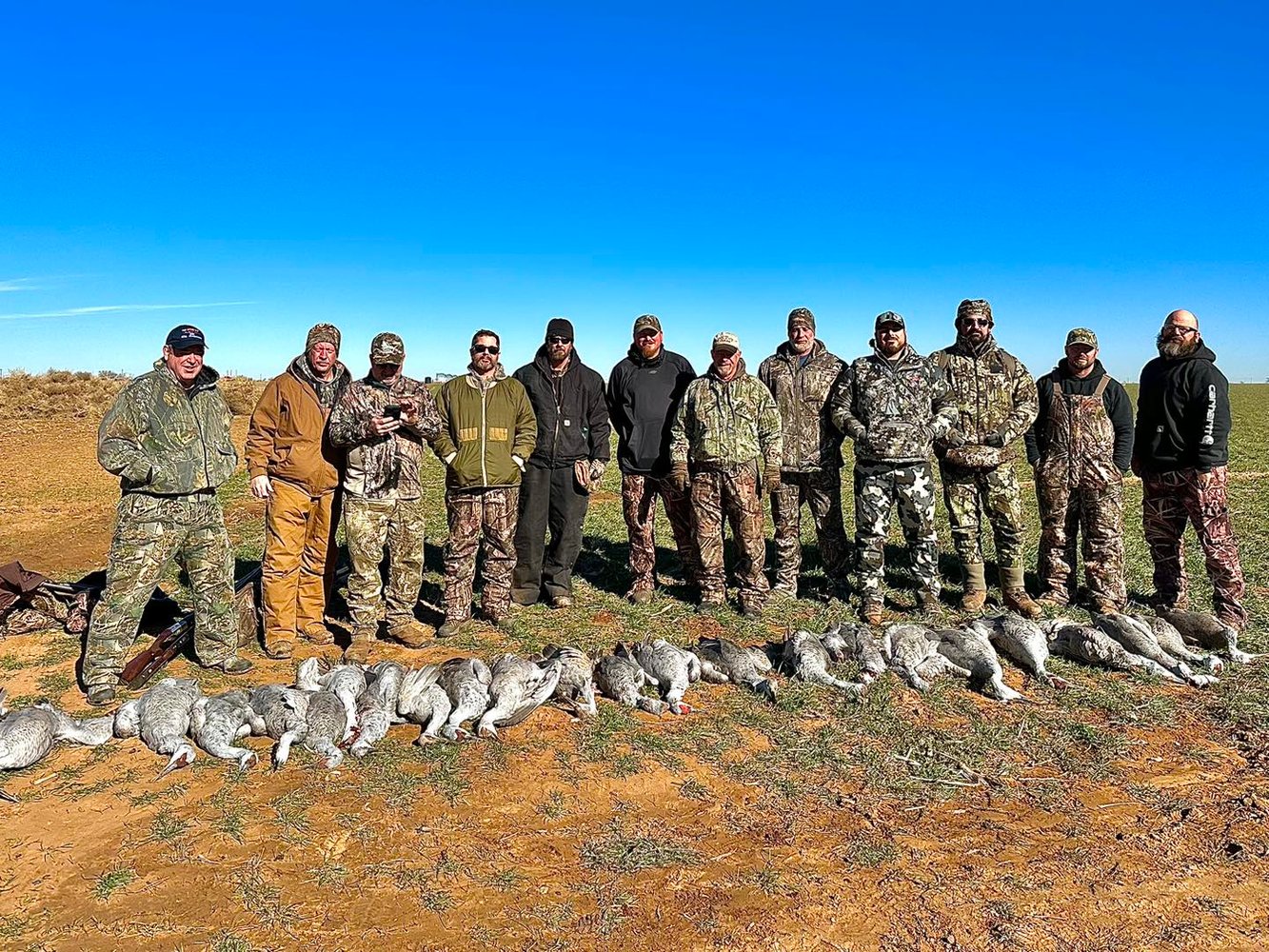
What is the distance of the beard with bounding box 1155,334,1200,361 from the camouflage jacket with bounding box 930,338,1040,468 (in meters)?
1.04

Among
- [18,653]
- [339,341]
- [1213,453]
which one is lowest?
[18,653]

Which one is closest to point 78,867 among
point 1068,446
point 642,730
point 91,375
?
point 642,730

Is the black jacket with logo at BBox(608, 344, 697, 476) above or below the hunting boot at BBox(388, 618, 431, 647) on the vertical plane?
above

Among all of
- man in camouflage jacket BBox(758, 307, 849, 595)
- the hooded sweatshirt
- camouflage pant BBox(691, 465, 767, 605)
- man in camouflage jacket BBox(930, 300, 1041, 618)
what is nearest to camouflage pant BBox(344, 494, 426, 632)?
camouflage pant BBox(691, 465, 767, 605)

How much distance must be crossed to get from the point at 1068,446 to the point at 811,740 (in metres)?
3.82

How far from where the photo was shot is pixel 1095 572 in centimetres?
707

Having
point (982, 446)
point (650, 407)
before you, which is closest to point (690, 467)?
point (650, 407)

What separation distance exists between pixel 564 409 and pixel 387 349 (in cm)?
168

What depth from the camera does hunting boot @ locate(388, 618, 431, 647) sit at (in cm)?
657

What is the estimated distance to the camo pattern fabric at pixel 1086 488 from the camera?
684 centimetres

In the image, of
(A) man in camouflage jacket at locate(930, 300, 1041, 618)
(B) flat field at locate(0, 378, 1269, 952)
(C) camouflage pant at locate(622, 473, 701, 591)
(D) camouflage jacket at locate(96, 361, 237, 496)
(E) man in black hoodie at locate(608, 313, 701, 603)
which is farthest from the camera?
(C) camouflage pant at locate(622, 473, 701, 591)

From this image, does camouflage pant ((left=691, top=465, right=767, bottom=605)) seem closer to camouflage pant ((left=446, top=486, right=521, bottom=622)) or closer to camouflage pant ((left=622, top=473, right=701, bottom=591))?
camouflage pant ((left=622, top=473, right=701, bottom=591))

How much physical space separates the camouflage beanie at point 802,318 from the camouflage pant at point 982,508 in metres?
1.80

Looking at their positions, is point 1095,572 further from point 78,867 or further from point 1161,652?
point 78,867
